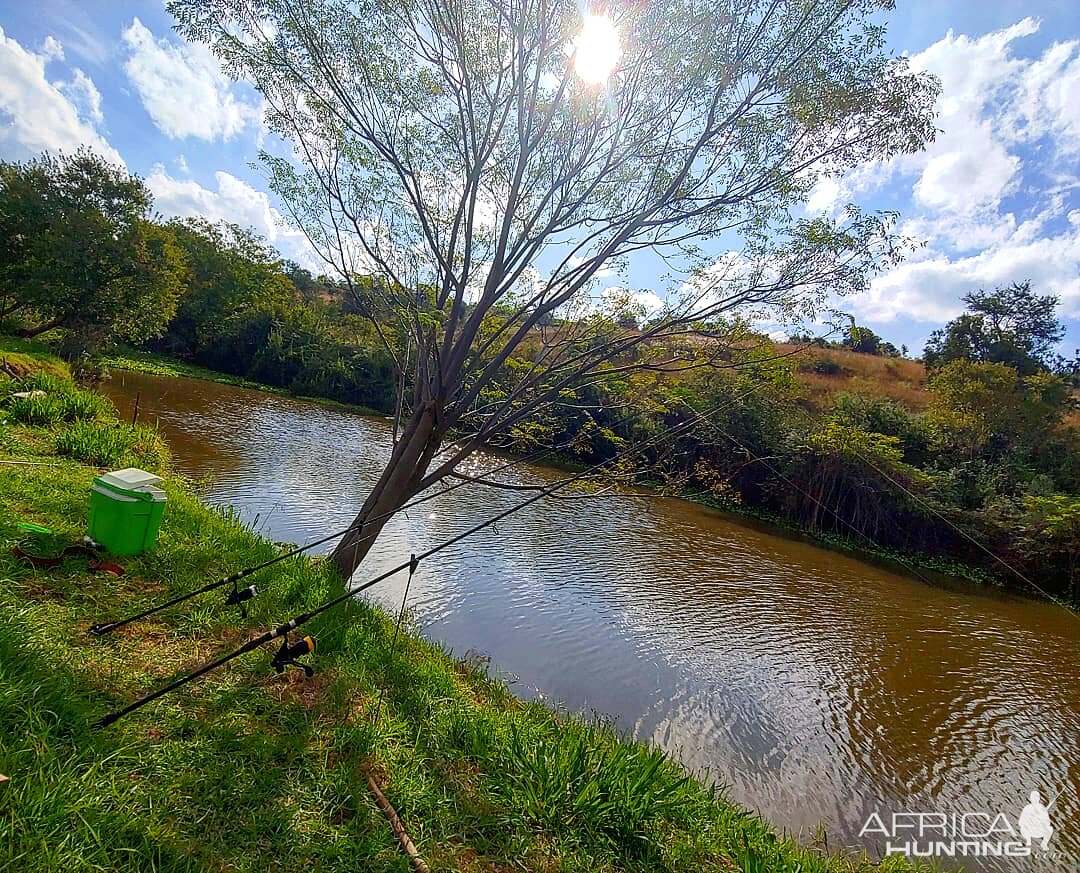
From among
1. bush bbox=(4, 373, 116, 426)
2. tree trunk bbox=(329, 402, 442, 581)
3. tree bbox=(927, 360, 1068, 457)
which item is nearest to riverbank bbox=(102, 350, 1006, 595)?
tree bbox=(927, 360, 1068, 457)

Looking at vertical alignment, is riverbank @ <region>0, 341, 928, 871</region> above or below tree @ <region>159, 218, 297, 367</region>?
below

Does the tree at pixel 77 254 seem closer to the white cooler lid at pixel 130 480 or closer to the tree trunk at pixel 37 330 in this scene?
the tree trunk at pixel 37 330

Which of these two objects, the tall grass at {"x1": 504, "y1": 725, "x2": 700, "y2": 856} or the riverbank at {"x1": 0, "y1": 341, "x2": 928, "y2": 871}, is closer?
the riverbank at {"x1": 0, "y1": 341, "x2": 928, "y2": 871}

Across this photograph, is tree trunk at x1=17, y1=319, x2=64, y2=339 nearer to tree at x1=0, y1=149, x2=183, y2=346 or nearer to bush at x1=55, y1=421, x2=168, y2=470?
tree at x1=0, y1=149, x2=183, y2=346

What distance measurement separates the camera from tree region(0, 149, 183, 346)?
51.5 ft

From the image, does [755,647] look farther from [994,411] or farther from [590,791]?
[994,411]

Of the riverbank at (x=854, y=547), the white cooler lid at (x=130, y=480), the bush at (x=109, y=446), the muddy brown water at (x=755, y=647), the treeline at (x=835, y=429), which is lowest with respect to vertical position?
the muddy brown water at (x=755, y=647)

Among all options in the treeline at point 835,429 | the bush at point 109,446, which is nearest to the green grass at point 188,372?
the treeline at point 835,429

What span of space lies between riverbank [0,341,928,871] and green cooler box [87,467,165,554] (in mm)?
153

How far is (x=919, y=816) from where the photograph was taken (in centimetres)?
443

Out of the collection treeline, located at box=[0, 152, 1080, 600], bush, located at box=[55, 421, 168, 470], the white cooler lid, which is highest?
treeline, located at box=[0, 152, 1080, 600]

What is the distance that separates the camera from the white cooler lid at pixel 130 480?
3.47 metres

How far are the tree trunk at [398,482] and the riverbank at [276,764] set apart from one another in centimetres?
115

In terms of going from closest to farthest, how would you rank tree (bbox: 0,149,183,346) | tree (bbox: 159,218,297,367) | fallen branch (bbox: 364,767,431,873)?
fallen branch (bbox: 364,767,431,873), tree (bbox: 0,149,183,346), tree (bbox: 159,218,297,367)
